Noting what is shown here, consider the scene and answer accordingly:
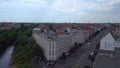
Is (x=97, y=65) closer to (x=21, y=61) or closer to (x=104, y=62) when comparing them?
(x=104, y=62)

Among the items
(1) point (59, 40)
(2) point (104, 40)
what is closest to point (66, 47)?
(1) point (59, 40)

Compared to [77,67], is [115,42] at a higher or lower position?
higher

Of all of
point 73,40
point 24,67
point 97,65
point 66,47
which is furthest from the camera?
point 73,40

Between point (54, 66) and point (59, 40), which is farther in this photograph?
point (59, 40)

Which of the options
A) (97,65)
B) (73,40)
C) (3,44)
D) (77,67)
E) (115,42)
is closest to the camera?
(97,65)

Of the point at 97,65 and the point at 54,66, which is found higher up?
the point at 97,65

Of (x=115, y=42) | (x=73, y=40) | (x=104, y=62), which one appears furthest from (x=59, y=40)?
(x=104, y=62)

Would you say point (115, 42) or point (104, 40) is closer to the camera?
point (115, 42)

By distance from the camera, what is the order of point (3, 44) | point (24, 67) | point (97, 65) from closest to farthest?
1. point (97, 65)
2. point (24, 67)
3. point (3, 44)

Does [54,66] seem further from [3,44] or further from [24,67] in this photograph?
[3,44]
